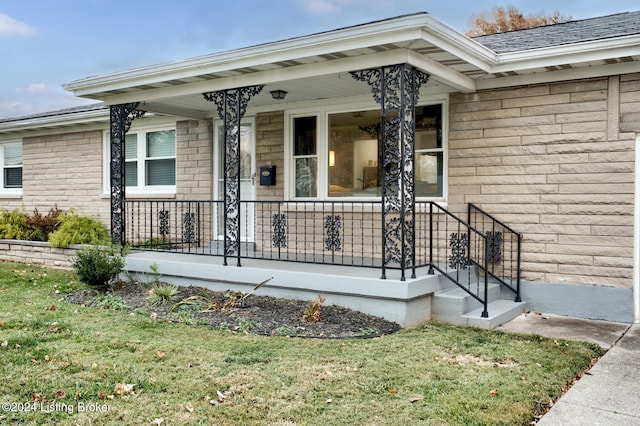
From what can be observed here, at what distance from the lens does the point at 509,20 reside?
78.6 ft

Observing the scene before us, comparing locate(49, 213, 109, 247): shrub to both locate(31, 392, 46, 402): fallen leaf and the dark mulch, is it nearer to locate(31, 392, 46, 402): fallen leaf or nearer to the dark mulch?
the dark mulch

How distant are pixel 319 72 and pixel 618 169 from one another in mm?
3593

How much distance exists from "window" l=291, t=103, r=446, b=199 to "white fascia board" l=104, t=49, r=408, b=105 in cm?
166

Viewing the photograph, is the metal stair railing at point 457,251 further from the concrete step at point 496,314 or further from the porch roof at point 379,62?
the porch roof at point 379,62

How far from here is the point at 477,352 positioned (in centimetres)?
508

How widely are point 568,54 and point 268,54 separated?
3.39 meters

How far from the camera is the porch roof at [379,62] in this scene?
5.84 m

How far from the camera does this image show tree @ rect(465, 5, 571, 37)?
23.5 m

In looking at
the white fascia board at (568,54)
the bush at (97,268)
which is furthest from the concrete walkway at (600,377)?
the bush at (97,268)

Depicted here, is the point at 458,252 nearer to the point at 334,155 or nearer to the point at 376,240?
the point at 376,240

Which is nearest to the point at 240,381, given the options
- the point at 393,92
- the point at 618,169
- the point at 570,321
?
the point at 393,92

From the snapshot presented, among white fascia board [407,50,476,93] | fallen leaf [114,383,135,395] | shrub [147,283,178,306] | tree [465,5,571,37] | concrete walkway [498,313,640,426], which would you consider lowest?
concrete walkway [498,313,640,426]

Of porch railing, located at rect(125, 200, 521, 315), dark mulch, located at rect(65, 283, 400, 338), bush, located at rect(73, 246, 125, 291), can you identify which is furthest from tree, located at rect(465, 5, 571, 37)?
bush, located at rect(73, 246, 125, 291)

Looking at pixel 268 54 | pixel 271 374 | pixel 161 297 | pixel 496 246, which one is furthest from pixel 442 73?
pixel 161 297
